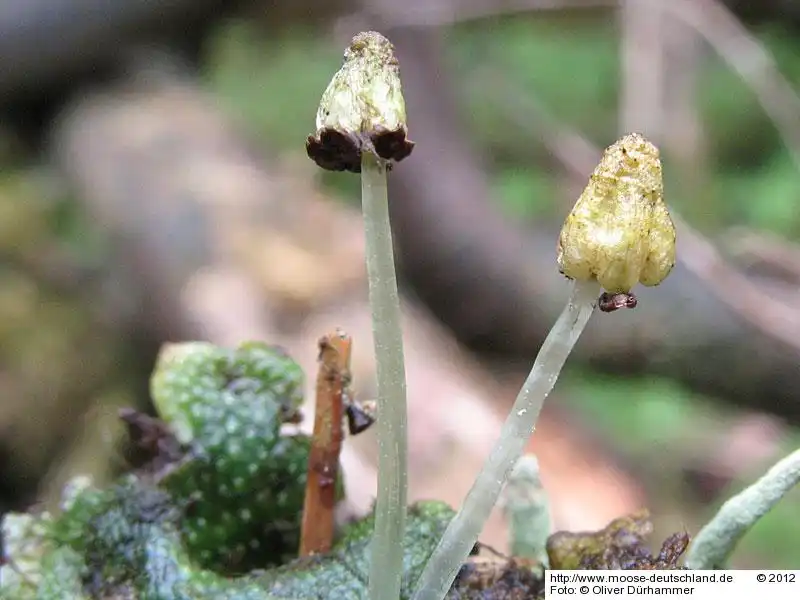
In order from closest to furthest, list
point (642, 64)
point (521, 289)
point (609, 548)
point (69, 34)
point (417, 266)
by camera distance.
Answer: point (609, 548) < point (642, 64) < point (521, 289) < point (417, 266) < point (69, 34)

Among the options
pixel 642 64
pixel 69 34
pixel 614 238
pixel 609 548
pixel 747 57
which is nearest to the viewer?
pixel 614 238

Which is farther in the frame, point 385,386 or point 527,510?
point 527,510

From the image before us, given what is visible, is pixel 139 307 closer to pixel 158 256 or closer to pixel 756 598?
pixel 158 256

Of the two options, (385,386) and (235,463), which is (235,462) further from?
(385,386)

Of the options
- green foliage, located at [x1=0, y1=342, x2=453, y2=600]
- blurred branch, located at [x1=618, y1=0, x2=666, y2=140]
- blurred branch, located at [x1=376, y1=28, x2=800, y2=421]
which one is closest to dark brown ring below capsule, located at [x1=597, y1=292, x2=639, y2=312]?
green foliage, located at [x1=0, y1=342, x2=453, y2=600]

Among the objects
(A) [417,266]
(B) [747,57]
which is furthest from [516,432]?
(A) [417,266]

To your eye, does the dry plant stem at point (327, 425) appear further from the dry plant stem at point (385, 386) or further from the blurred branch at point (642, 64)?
the blurred branch at point (642, 64)

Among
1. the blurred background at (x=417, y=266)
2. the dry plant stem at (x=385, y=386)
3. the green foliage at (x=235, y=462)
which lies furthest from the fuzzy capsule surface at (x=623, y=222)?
the blurred background at (x=417, y=266)
